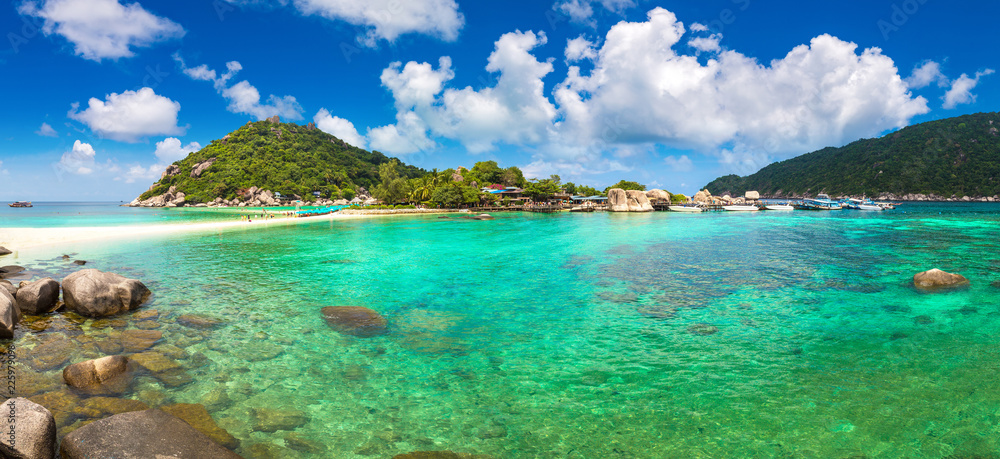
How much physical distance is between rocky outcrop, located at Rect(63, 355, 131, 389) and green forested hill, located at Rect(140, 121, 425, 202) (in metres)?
154

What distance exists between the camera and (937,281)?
16.0m

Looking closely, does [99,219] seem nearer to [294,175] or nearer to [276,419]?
[294,175]

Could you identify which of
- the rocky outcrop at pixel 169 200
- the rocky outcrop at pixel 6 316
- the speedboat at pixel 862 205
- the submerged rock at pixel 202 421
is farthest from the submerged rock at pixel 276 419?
the rocky outcrop at pixel 169 200

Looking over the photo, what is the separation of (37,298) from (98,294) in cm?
163

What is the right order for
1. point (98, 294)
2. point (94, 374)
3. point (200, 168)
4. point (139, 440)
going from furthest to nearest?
point (200, 168) → point (98, 294) → point (94, 374) → point (139, 440)

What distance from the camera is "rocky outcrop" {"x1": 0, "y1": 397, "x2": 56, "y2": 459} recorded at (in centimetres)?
480

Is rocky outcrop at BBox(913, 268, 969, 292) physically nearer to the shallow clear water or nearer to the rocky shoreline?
the shallow clear water

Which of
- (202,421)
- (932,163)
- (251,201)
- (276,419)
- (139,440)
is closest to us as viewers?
(139,440)

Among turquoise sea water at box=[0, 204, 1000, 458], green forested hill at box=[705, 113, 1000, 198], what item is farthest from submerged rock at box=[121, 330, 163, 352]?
green forested hill at box=[705, 113, 1000, 198]

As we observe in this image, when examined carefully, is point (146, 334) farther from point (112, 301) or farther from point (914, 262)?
point (914, 262)

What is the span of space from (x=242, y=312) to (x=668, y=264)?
19958 mm

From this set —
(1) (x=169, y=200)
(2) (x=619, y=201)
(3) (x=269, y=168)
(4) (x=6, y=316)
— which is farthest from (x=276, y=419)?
(1) (x=169, y=200)

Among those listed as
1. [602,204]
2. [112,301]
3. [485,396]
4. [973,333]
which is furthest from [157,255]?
[602,204]

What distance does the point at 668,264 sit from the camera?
74.0 feet
